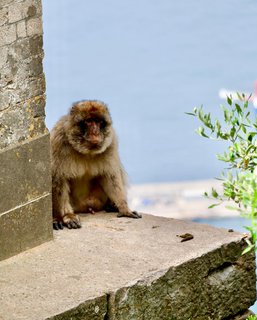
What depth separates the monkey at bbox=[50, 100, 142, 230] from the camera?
8.11m

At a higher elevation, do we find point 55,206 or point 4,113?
point 4,113

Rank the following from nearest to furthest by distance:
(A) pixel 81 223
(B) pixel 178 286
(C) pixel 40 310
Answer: (C) pixel 40 310
(B) pixel 178 286
(A) pixel 81 223

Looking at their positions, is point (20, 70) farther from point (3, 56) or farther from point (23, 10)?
point (23, 10)

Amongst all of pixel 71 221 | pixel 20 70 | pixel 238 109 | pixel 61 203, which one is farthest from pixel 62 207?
pixel 238 109

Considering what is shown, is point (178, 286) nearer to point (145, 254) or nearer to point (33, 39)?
point (145, 254)

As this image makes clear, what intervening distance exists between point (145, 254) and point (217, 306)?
684 mm

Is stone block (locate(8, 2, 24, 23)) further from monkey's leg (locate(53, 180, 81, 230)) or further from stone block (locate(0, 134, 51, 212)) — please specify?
monkey's leg (locate(53, 180, 81, 230))

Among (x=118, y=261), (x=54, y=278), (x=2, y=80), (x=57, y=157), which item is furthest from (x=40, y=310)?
(x=57, y=157)

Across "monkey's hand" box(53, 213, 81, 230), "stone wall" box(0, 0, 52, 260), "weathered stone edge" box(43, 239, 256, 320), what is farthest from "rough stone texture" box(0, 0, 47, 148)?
"weathered stone edge" box(43, 239, 256, 320)

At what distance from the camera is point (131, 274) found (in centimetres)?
707

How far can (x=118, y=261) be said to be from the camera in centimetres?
731

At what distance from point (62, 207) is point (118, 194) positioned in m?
0.52

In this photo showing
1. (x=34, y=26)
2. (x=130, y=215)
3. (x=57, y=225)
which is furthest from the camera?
(x=130, y=215)

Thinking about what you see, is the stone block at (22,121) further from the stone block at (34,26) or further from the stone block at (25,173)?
the stone block at (34,26)
